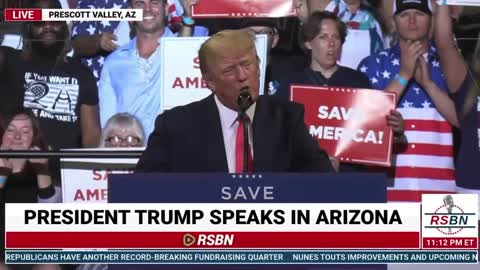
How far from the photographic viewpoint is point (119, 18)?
550 centimetres

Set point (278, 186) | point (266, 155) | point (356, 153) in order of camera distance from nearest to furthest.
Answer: point (278, 186) < point (266, 155) < point (356, 153)

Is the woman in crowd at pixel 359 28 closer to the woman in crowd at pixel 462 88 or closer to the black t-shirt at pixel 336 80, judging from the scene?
the black t-shirt at pixel 336 80

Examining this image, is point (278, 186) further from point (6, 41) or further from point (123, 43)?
point (6, 41)

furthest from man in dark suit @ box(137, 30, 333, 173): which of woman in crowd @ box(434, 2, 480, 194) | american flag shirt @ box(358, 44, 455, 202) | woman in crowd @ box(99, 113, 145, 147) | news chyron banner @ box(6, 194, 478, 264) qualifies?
woman in crowd @ box(434, 2, 480, 194)

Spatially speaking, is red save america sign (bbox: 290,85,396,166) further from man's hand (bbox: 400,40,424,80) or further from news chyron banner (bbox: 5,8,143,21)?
Result: news chyron banner (bbox: 5,8,143,21)

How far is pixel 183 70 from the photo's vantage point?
545cm

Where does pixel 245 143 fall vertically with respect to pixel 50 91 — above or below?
below

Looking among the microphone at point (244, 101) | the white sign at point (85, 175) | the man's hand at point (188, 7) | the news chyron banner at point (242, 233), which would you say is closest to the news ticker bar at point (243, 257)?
the news chyron banner at point (242, 233)

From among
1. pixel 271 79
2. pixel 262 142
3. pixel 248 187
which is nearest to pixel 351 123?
pixel 271 79

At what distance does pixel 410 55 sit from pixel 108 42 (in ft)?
5.06

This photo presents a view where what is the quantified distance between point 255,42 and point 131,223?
118 centimetres

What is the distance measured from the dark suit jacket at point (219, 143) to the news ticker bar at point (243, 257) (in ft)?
1.23

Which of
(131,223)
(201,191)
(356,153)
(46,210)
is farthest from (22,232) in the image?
(356,153)

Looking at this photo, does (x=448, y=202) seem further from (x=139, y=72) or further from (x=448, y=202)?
(x=139, y=72)
